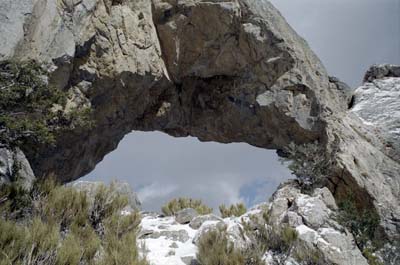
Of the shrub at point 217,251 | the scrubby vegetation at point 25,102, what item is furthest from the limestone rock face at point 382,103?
the scrubby vegetation at point 25,102

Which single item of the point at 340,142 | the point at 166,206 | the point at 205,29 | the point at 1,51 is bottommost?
the point at 166,206

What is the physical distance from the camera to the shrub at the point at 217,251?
8117 millimetres

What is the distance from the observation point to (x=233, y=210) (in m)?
13.2

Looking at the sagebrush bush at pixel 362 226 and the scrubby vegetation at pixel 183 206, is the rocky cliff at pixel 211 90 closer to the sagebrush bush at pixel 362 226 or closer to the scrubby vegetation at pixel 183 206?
the sagebrush bush at pixel 362 226

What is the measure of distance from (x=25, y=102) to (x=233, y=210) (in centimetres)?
739

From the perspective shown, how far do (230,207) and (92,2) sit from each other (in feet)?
22.5

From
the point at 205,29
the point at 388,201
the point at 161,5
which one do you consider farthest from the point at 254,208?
the point at 161,5

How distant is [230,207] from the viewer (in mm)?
13406

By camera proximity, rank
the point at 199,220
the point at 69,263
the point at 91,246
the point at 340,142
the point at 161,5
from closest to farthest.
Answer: the point at 69,263 < the point at 91,246 < the point at 199,220 < the point at 161,5 < the point at 340,142

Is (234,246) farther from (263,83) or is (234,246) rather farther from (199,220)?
(263,83)

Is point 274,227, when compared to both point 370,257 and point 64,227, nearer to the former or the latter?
point 370,257

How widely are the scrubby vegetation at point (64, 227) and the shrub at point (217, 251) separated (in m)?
1.21

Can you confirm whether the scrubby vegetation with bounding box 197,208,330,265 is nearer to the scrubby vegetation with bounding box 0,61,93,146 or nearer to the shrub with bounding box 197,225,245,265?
the shrub with bounding box 197,225,245,265

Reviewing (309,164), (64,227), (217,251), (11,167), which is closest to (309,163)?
(309,164)
